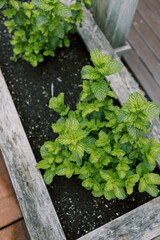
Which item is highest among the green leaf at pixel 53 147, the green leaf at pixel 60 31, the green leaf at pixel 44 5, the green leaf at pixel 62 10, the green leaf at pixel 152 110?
the green leaf at pixel 44 5

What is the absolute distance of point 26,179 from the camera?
1698 millimetres

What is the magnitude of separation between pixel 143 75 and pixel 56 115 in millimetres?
1065

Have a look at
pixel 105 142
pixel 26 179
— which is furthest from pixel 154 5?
pixel 26 179

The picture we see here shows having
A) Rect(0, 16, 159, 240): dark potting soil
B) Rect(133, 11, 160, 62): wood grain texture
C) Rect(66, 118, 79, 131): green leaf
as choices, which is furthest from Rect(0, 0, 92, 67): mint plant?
Rect(133, 11, 160, 62): wood grain texture

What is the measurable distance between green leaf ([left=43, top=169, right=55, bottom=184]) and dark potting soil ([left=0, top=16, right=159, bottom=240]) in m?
0.14

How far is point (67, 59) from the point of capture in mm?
2225

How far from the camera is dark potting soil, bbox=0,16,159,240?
1703 millimetres

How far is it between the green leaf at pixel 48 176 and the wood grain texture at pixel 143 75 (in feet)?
4.26

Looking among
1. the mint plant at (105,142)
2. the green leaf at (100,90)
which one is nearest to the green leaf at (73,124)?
the mint plant at (105,142)

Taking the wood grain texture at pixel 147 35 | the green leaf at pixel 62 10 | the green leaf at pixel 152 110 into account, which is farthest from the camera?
the wood grain texture at pixel 147 35

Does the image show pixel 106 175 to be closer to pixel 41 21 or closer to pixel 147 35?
pixel 41 21

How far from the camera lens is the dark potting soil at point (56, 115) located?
67.1 inches

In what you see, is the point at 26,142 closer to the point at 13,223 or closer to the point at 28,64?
the point at 13,223

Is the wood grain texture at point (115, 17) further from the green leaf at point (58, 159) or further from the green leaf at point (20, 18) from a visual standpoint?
the green leaf at point (58, 159)
